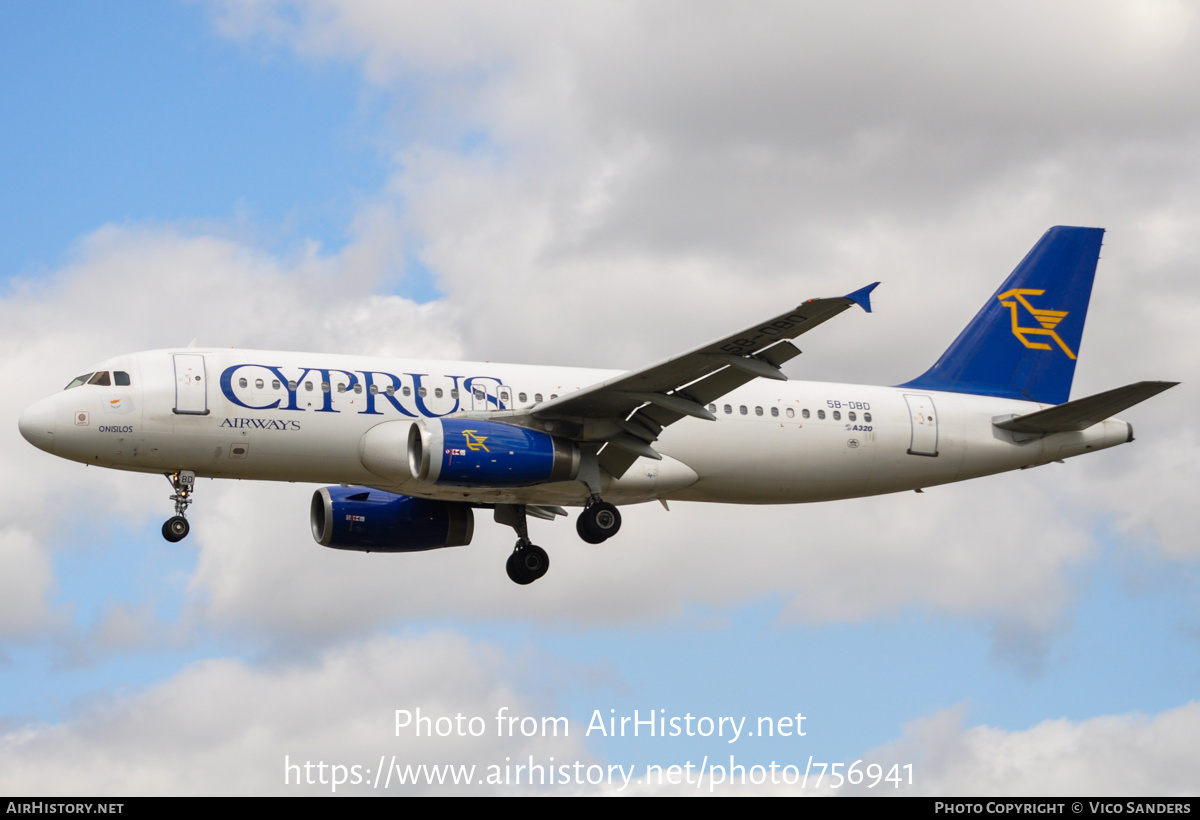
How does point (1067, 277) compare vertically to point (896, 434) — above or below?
above

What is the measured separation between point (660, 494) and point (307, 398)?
8.12 meters

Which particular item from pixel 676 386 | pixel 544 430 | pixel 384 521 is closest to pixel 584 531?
pixel 544 430

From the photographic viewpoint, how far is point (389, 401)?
99.0ft

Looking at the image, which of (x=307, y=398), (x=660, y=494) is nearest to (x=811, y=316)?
(x=660, y=494)

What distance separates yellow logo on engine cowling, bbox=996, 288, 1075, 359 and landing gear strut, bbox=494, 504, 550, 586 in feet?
44.4

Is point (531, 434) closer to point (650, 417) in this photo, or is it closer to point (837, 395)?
point (650, 417)

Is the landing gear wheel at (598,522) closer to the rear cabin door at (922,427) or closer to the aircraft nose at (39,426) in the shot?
the rear cabin door at (922,427)

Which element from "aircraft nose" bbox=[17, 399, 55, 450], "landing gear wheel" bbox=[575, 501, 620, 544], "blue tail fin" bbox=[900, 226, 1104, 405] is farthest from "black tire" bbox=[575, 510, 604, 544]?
"aircraft nose" bbox=[17, 399, 55, 450]

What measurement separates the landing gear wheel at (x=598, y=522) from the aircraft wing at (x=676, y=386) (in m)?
0.96

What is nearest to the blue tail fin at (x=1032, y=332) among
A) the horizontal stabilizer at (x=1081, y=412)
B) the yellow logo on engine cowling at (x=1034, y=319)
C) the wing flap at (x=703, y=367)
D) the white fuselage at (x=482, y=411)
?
the yellow logo on engine cowling at (x=1034, y=319)

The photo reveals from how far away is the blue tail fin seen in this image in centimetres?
3638

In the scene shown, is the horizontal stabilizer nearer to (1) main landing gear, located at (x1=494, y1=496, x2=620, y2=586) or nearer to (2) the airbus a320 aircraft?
(2) the airbus a320 aircraft

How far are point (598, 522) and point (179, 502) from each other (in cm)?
874

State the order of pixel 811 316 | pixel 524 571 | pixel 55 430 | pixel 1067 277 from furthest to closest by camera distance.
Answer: pixel 1067 277, pixel 524 571, pixel 55 430, pixel 811 316
